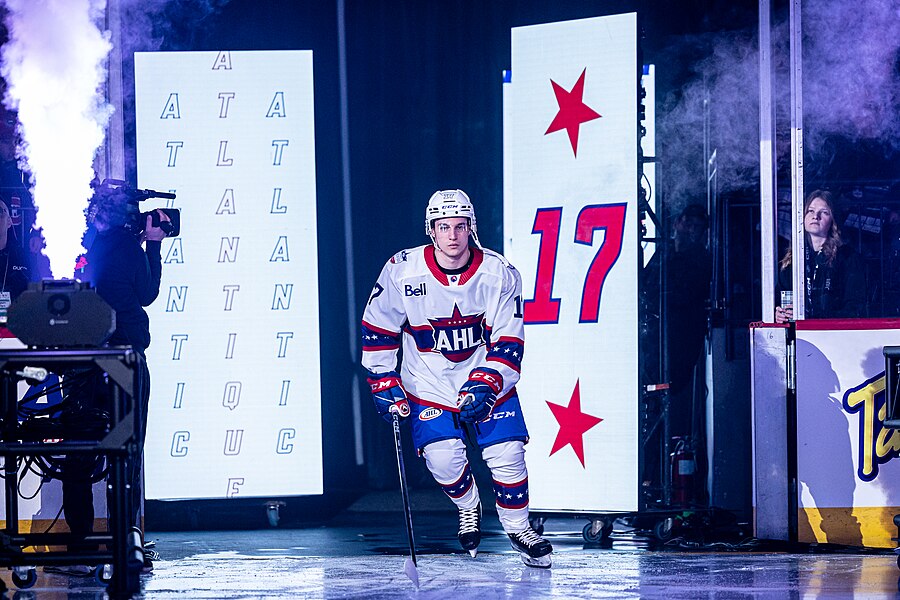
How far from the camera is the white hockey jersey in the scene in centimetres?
468

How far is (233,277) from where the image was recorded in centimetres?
606

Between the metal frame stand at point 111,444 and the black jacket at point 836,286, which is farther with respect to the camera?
the black jacket at point 836,286

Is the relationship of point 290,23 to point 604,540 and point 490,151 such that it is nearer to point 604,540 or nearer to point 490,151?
point 490,151

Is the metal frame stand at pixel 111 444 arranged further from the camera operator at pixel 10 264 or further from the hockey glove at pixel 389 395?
the camera operator at pixel 10 264

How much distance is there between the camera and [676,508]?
5723 millimetres

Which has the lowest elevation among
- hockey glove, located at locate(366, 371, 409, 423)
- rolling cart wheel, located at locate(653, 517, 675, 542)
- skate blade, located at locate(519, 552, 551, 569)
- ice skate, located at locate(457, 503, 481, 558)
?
Answer: rolling cart wheel, located at locate(653, 517, 675, 542)

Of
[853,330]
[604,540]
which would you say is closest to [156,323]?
[604,540]

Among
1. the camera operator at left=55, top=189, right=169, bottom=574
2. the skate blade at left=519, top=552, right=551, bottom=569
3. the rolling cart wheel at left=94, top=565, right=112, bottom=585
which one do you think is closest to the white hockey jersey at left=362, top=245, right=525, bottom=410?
the skate blade at left=519, top=552, right=551, bottom=569

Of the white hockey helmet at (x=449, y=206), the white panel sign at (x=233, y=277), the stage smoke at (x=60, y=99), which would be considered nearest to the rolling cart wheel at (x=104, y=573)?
the stage smoke at (x=60, y=99)

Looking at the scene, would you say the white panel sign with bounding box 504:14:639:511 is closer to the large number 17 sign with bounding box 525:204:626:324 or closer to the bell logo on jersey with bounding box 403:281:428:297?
the large number 17 sign with bounding box 525:204:626:324

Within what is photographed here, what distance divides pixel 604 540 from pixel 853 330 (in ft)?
5.02

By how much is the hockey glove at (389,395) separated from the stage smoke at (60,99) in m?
1.54

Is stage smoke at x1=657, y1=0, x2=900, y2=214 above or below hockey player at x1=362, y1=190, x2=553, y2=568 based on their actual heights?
above

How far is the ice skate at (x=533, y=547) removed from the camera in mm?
4660
